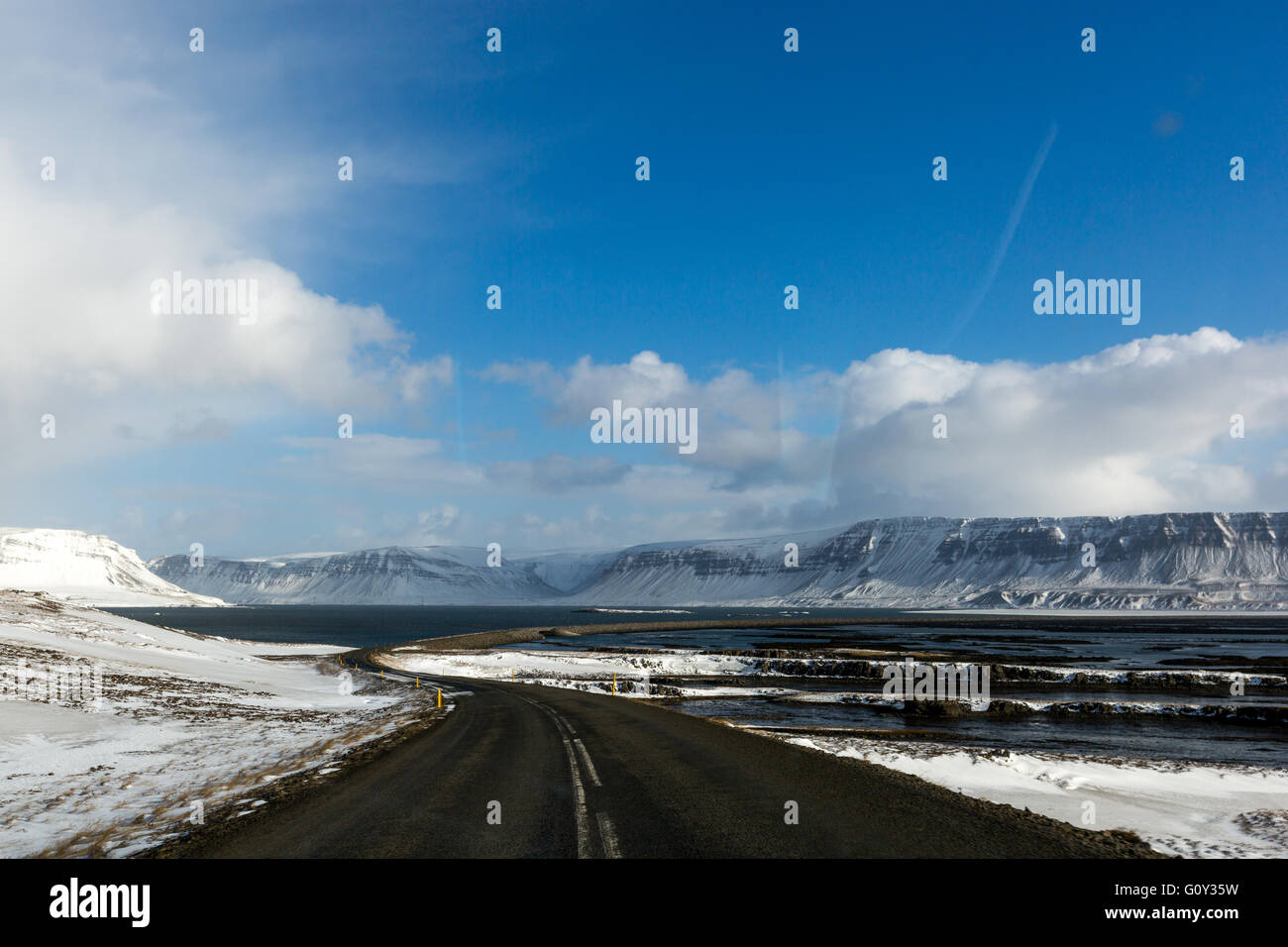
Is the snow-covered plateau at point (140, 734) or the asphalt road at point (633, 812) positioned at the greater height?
the asphalt road at point (633, 812)

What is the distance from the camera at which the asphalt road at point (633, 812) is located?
10.0m

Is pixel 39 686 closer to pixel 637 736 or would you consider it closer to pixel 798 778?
pixel 637 736

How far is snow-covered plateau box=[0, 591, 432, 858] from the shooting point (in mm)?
13023

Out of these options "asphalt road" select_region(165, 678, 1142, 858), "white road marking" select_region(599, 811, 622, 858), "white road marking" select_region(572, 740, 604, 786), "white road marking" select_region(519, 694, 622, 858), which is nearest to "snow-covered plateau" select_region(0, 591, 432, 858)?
"asphalt road" select_region(165, 678, 1142, 858)

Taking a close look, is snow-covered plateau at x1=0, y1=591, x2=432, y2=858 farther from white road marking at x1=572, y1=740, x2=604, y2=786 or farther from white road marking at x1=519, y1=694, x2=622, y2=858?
white road marking at x1=572, y1=740, x2=604, y2=786

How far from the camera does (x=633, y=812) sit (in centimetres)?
1201

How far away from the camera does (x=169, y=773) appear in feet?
57.0

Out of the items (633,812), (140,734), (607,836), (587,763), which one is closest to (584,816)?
(633,812)

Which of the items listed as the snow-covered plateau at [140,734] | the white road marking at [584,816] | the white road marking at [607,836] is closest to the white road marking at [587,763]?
the white road marking at [584,816]

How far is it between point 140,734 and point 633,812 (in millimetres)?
18850

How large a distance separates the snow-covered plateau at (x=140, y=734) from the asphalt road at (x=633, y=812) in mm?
2110

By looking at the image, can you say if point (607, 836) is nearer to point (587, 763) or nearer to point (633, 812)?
point (633, 812)

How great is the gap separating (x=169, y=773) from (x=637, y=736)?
1163cm

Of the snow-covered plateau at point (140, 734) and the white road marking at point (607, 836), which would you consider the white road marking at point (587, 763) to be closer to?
the white road marking at point (607, 836)
